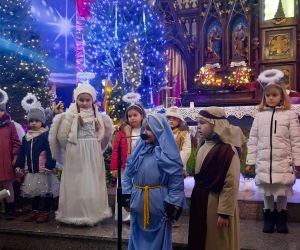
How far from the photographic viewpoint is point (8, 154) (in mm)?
5922

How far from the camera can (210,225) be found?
11.6ft

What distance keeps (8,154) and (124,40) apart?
7447 mm

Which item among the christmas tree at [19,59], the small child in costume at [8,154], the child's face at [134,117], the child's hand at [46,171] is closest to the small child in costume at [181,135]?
the child's face at [134,117]

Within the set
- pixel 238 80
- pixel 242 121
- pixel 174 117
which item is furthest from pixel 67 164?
pixel 238 80

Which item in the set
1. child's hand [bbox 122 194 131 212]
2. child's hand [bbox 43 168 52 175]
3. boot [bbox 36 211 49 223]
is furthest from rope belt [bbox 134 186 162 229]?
boot [bbox 36 211 49 223]

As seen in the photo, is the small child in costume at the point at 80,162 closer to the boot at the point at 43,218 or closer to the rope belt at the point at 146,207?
the boot at the point at 43,218

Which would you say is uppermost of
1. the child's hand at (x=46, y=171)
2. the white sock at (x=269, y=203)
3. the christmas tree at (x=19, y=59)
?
the christmas tree at (x=19, y=59)

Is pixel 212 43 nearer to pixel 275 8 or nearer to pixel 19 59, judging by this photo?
pixel 275 8

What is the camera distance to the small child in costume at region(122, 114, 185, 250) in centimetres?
349

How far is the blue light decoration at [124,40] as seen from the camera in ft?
40.8

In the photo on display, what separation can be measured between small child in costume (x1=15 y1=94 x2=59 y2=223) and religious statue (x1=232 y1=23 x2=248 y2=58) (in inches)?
283

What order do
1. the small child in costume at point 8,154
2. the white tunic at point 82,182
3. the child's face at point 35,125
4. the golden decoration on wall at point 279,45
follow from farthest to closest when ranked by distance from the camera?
the golden decoration on wall at point 279,45 → the small child in costume at point 8,154 → the child's face at point 35,125 → the white tunic at point 82,182

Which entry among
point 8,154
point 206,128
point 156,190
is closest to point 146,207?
point 156,190

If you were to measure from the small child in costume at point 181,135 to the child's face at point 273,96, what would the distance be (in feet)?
3.72
